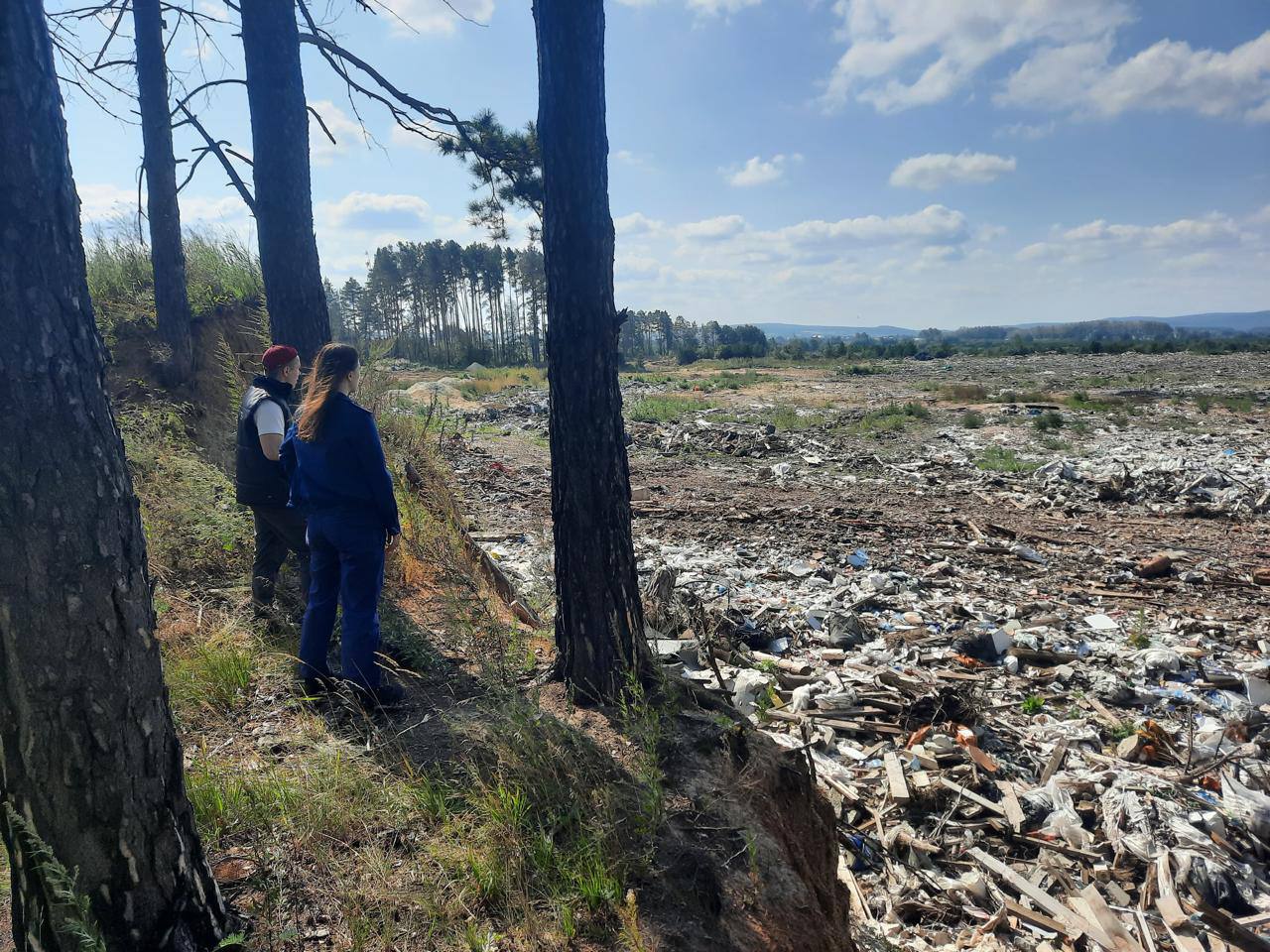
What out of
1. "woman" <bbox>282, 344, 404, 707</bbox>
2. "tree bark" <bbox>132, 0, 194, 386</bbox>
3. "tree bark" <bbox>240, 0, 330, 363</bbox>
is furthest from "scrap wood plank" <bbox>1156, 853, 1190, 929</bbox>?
"tree bark" <bbox>132, 0, 194, 386</bbox>

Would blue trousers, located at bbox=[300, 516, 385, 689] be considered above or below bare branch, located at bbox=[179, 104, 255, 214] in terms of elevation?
below

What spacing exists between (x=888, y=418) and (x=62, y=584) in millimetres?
18379

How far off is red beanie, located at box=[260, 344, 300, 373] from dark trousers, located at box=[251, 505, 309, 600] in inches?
33.3

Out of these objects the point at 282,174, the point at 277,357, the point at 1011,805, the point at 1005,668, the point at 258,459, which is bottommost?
the point at 1011,805

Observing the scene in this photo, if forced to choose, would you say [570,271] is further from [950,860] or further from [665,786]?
[950,860]

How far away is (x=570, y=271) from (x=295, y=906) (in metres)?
2.54

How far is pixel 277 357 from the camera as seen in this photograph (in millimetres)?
4012

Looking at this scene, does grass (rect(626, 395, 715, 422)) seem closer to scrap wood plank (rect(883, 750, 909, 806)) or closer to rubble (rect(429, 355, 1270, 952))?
rubble (rect(429, 355, 1270, 952))

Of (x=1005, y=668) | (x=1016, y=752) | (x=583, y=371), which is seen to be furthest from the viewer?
(x=1005, y=668)

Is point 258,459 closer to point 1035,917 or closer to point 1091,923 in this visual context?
point 1035,917

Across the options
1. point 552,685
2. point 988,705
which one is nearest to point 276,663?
point 552,685

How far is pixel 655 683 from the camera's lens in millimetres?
3479

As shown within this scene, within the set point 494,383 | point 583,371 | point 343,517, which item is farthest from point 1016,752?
point 494,383

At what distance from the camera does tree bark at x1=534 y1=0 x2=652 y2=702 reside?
3123mm
